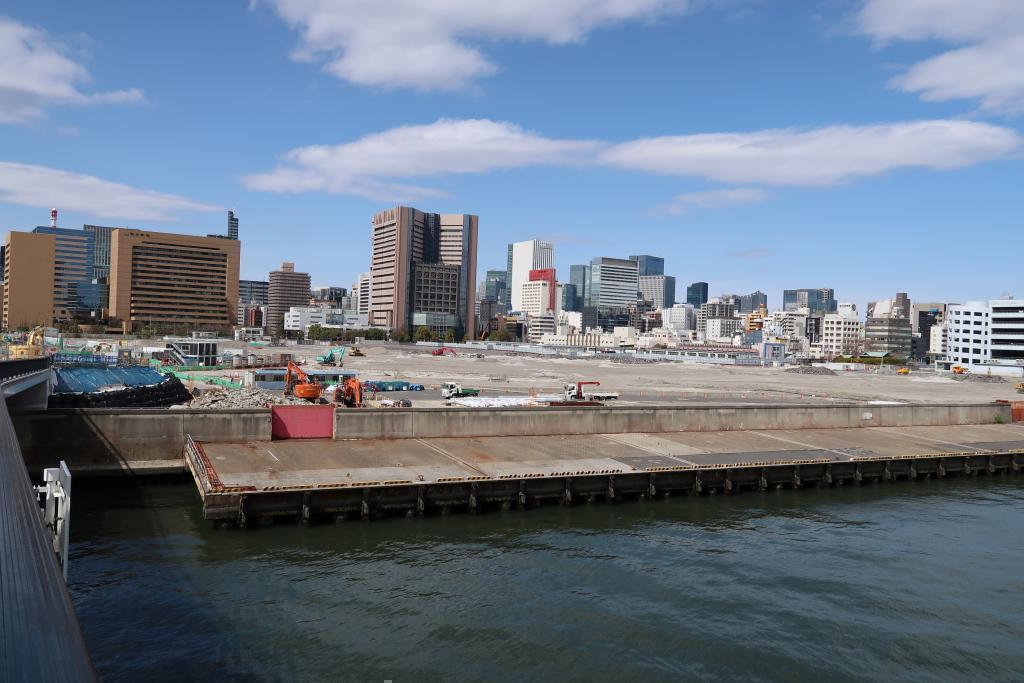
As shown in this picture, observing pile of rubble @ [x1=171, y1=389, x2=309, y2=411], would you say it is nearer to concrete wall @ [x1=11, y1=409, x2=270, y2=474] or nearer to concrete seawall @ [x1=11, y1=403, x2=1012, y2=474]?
concrete wall @ [x1=11, y1=409, x2=270, y2=474]

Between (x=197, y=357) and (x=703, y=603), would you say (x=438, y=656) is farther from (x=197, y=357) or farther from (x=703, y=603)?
(x=197, y=357)

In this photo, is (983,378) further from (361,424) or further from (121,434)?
(121,434)

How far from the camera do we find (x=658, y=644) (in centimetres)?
2025

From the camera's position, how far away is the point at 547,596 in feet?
77.3

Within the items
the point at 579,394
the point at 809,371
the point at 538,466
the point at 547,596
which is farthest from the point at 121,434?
the point at 809,371

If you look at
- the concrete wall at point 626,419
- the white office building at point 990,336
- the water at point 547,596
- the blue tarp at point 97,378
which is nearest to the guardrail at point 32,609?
the water at point 547,596

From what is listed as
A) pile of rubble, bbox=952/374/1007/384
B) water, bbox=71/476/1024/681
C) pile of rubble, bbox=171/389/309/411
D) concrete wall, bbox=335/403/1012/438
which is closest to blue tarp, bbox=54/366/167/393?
pile of rubble, bbox=171/389/309/411

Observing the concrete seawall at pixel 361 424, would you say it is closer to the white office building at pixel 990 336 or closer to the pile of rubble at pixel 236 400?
the pile of rubble at pixel 236 400

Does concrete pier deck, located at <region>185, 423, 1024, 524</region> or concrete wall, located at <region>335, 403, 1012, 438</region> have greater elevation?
concrete wall, located at <region>335, 403, 1012, 438</region>

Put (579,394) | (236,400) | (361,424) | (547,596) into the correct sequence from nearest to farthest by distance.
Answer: (547,596)
(361,424)
(236,400)
(579,394)

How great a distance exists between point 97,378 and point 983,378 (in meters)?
161

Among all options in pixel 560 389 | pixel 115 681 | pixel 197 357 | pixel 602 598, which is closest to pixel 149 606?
pixel 115 681

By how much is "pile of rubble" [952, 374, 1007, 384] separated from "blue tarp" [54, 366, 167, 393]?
493 ft

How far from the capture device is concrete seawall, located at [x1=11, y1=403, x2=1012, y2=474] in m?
36.8
